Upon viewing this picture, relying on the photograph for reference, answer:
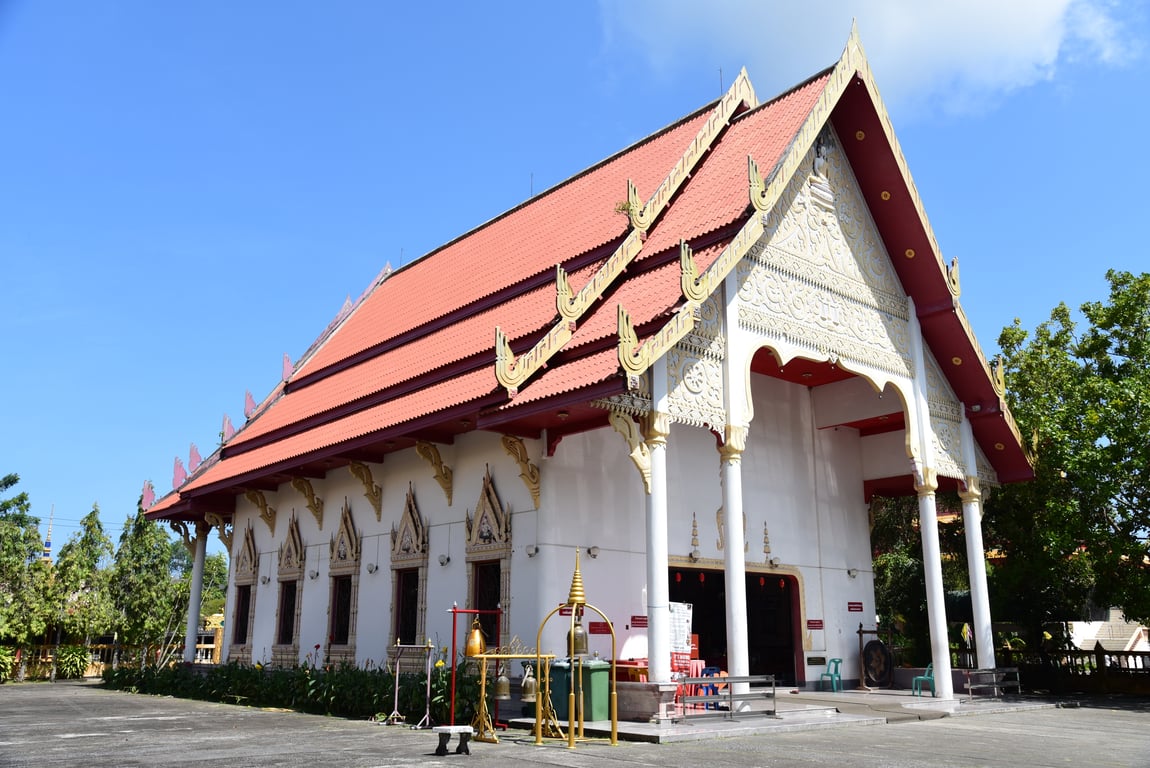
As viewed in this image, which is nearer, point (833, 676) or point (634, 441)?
point (634, 441)

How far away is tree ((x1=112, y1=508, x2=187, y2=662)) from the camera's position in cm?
2744

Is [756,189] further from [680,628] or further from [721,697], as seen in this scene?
[721,697]

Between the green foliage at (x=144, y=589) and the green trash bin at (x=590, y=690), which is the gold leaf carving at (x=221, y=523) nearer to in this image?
the green foliage at (x=144, y=589)

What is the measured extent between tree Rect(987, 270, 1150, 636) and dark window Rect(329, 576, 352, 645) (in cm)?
1176

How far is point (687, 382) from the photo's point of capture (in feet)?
38.8

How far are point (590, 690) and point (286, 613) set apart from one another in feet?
31.1

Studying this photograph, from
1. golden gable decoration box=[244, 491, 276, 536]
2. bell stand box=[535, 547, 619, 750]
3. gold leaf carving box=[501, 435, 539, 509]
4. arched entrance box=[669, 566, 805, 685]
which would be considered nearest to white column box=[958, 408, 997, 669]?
arched entrance box=[669, 566, 805, 685]

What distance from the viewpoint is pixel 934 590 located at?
14.8 m

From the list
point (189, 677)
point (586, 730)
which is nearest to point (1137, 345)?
point (586, 730)

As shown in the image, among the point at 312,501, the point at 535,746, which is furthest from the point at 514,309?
the point at 535,746

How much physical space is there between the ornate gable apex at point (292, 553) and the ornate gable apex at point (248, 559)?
1.27 meters

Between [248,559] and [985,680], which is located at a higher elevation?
[248,559]

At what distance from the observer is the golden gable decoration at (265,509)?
1898 cm

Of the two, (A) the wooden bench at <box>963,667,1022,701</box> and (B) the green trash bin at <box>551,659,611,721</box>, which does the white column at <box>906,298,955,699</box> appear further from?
(B) the green trash bin at <box>551,659,611,721</box>
